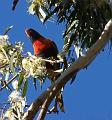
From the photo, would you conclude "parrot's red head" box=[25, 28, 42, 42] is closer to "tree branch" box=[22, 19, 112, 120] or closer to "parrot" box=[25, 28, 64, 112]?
"parrot" box=[25, 28, 64, 112]

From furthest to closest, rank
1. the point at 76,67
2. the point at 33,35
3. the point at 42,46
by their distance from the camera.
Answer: the point at 33,35 < the point at 42,46 < the point at 76,67

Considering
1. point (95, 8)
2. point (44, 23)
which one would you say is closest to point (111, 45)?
point (95, 8)

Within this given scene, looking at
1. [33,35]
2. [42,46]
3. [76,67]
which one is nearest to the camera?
[76,67]

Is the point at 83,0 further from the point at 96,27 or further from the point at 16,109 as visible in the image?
the point at 16,109

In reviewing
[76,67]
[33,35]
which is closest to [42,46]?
[33,35]

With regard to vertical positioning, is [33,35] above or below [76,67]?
above

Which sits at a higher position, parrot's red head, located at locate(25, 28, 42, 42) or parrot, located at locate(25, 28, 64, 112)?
parrot's red head, located at locate(25, 28, 42, 42)

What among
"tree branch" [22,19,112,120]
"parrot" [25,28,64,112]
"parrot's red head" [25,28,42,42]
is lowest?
"tree branch" [22,19,112,120]

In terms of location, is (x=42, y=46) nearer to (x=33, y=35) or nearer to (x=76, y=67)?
(x=33, y=35)

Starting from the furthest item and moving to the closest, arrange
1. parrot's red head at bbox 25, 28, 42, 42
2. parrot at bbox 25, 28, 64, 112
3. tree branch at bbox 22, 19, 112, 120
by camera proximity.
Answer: parrot's red head at bbox 25, 28, 42, 42 < parrot at bbox 25, 28, 64, 112 < tree branch at bbox 22, 19, 112, 120

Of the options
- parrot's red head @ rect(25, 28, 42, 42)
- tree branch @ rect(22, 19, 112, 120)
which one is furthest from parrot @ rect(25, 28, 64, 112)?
tree branch @ rect(22, 19, 112, 120)

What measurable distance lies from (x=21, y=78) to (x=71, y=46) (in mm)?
627

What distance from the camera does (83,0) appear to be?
2277mm

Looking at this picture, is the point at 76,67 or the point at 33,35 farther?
the point at 33,35
